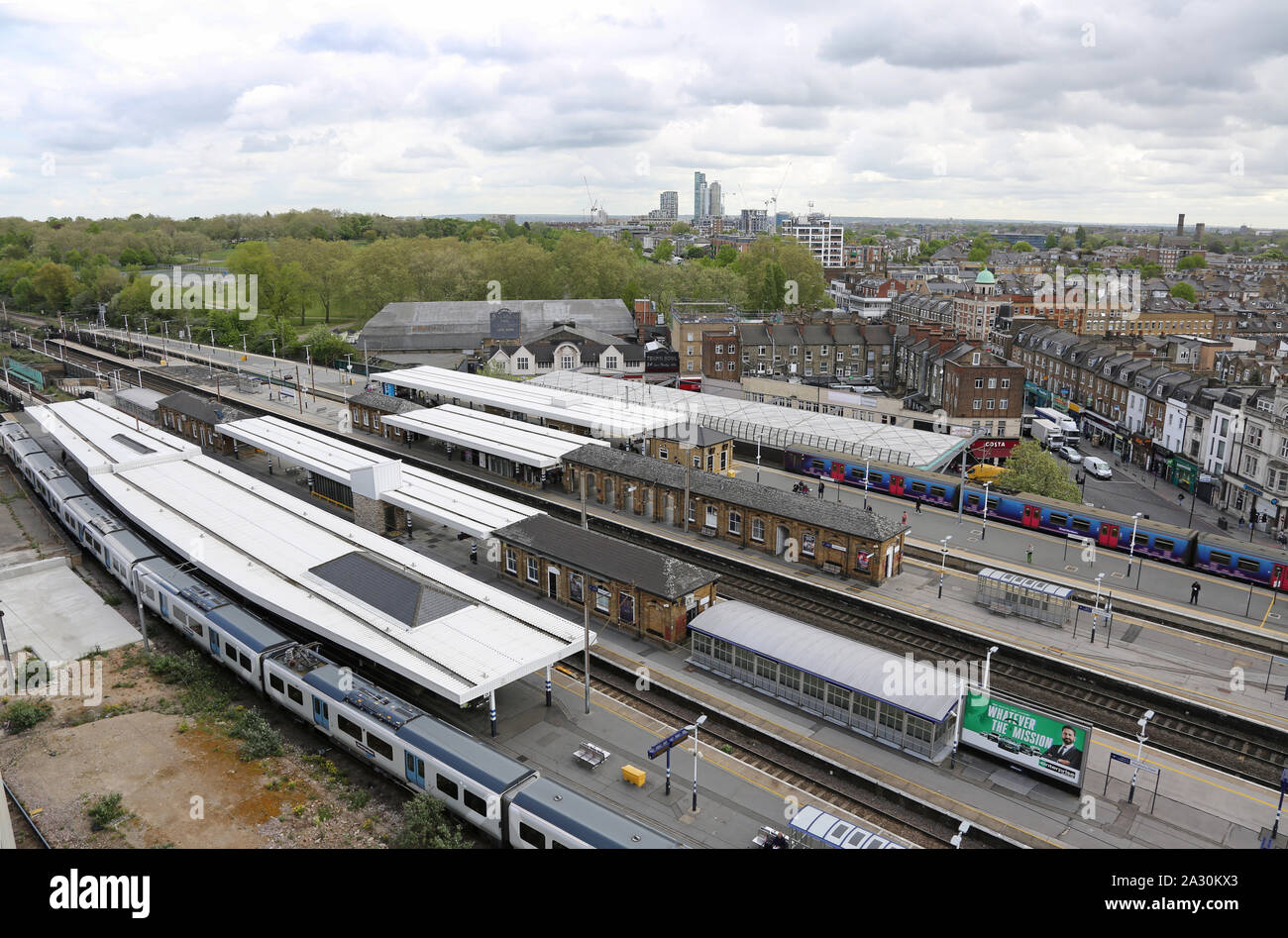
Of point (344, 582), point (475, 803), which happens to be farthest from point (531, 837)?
point (344, 582)

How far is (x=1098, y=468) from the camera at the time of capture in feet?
209

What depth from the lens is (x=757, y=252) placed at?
141250mm

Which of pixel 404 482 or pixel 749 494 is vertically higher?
pixel 749 494

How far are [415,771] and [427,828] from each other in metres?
2.32

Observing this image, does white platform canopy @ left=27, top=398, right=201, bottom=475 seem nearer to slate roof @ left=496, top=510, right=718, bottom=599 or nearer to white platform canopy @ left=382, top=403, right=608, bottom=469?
white platform canopy @ left=382, top=403, right=608, bottom=469

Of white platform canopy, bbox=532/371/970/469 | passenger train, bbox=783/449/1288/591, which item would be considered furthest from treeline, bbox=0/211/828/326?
passenger train, bbox=783/449/1288/591

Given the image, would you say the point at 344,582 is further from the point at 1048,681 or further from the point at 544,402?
the point at 544,402

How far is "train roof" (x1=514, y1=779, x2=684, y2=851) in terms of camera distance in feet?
64.6

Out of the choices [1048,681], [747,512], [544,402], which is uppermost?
[544,402]

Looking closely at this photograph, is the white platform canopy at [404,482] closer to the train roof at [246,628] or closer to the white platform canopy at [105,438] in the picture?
the white platform canopy at [105,438]

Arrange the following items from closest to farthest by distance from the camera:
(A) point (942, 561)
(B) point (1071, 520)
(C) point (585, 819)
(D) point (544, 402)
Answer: (C) point (585, 819) < (A) point (942, 561) < (B) point (1071, 520) < (D) point (544, 402)

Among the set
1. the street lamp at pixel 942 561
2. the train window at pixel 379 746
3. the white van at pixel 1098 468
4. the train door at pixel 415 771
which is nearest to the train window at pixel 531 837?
the train door at pixel 415 771

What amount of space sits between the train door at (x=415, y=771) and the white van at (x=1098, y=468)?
57.2 meters
